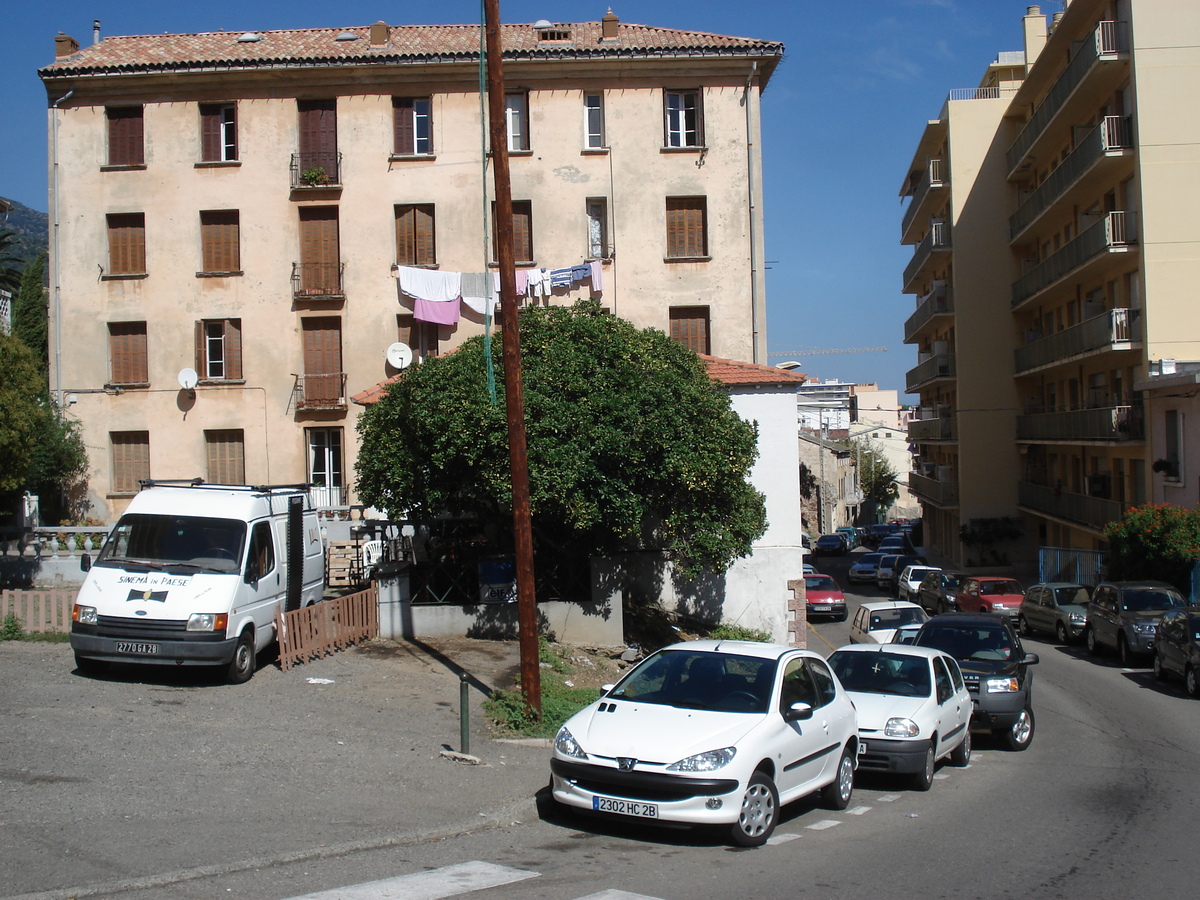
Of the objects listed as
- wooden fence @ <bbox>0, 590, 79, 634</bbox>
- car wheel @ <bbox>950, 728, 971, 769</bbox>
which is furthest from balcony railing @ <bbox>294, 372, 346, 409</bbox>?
car wheel @ <bbox>950, 728, 971, 769</bbox>

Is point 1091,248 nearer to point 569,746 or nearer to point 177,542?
point 177,542

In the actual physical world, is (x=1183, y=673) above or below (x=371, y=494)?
below

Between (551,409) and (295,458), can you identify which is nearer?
(551,409)

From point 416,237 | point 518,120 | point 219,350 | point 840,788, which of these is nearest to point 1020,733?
point 840,788

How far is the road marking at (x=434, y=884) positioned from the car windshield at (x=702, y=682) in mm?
2169

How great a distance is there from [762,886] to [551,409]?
10.6 meters

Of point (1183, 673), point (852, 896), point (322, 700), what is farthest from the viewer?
point (1183, 673)

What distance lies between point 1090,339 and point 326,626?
29340 mm

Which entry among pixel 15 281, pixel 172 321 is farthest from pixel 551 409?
pixel 15 281

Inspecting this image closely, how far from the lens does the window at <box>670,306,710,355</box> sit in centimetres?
2905

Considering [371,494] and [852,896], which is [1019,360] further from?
[852,896]

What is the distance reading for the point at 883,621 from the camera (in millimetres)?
23234

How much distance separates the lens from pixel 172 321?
29.1m

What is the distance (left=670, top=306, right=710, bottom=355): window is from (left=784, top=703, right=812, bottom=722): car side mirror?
68.1ft
